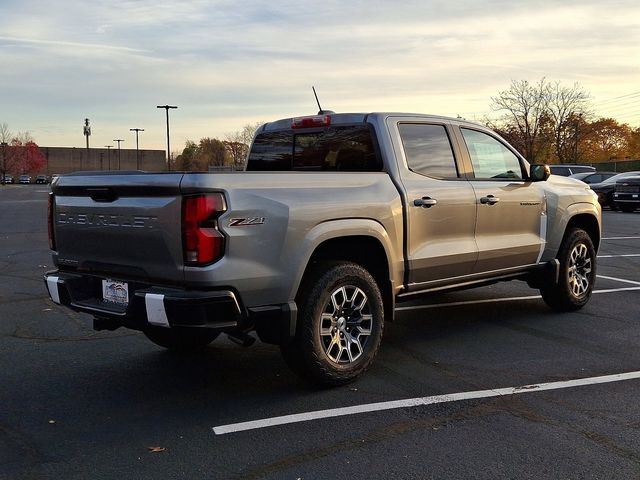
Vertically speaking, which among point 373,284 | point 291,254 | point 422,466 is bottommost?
point 422,466

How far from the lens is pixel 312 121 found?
5574 mm

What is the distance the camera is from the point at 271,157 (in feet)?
19.7

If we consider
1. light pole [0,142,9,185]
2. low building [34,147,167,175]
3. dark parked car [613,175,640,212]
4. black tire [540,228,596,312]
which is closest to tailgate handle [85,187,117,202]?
black tire [540,228,596,312]

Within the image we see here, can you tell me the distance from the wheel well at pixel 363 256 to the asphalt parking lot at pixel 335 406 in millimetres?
655

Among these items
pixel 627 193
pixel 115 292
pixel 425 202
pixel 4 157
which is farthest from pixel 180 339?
pixel 4 157

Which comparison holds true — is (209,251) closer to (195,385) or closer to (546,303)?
(195,385)

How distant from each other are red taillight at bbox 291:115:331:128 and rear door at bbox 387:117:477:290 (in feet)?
1.95

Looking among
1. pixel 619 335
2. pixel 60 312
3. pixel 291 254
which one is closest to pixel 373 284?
pixel 291 254

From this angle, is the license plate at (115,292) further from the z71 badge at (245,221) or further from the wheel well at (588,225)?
the wheel well at (588,225)

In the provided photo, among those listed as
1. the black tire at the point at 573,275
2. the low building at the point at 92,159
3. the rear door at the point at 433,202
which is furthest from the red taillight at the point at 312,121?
the low building at the point at 92,159

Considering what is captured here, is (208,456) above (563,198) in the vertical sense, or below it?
below

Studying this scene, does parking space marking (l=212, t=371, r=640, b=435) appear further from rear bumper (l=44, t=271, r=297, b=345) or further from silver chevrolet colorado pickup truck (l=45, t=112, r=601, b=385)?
rear bumper (l=44, t=271, r=297, b=345)

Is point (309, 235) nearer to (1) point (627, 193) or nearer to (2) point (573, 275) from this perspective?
(2) point (573, 275)

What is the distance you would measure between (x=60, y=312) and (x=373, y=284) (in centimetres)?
400
